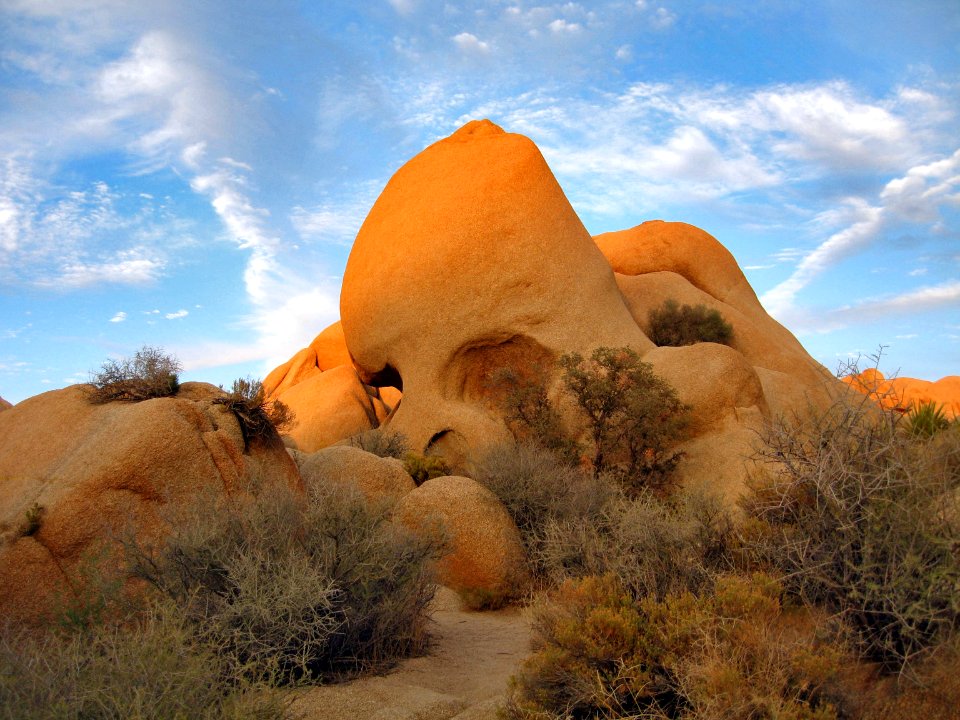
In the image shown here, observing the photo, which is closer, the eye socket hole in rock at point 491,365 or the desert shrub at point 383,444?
the desert shrub at point 383,444

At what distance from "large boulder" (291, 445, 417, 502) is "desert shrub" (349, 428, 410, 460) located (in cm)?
353

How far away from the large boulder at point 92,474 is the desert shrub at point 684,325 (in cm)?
1241

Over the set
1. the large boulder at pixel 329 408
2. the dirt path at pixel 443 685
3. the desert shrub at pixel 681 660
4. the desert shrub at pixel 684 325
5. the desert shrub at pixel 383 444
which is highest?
the desert shrub at pixel 684 325

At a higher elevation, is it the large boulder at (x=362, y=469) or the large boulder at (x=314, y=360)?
the large boulder at (x=314, y=360)

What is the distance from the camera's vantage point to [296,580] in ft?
15.6

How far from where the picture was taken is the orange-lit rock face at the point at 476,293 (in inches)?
606

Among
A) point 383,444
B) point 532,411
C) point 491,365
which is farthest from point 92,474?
point 491,365

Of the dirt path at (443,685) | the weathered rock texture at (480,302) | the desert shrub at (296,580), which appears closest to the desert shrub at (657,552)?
the dirt path at (443,685)

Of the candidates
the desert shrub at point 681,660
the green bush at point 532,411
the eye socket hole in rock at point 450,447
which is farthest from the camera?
the eye socket hole in rock at point 450,447

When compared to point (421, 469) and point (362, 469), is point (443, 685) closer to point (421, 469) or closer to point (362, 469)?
point (362, 469)

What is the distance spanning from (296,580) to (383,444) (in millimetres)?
10090

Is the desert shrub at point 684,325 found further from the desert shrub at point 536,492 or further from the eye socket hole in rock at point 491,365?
the desert shrub at point 536,492

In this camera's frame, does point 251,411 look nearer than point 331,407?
Yes

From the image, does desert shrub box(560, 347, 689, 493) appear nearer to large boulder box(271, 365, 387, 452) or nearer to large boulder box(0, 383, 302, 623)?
large boulder box(0, 383, 302, 623)
